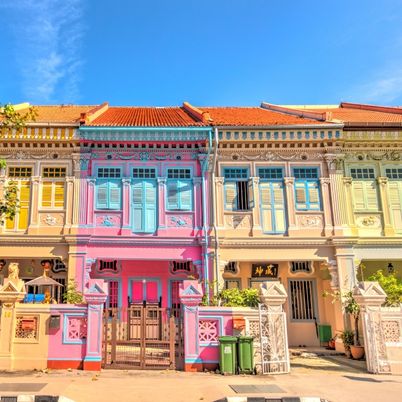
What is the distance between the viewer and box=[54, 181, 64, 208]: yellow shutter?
50.5 ft

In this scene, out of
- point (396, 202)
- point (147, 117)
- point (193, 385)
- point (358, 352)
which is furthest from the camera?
point (147, 117)

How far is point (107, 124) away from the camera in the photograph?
1565 cm

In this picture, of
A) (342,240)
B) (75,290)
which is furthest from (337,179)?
(75,290)

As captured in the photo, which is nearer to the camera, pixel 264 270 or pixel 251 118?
pixel 264 270

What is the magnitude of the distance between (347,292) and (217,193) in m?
5.53

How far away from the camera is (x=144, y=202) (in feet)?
50.9

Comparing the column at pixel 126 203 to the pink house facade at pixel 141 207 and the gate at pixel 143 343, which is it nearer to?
the pink house facade at pixel 141 207

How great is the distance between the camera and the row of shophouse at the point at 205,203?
15.1 m

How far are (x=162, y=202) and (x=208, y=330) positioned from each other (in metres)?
5.81

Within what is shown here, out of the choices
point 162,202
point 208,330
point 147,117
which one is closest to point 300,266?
point 162,202

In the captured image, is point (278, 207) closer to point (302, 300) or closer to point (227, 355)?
point (302, 300)

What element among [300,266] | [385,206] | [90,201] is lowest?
[300,266]

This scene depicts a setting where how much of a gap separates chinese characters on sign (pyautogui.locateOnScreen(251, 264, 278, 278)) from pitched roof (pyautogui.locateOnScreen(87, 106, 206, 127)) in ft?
18.4

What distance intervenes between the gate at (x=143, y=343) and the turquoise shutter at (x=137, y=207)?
3.10 metres
